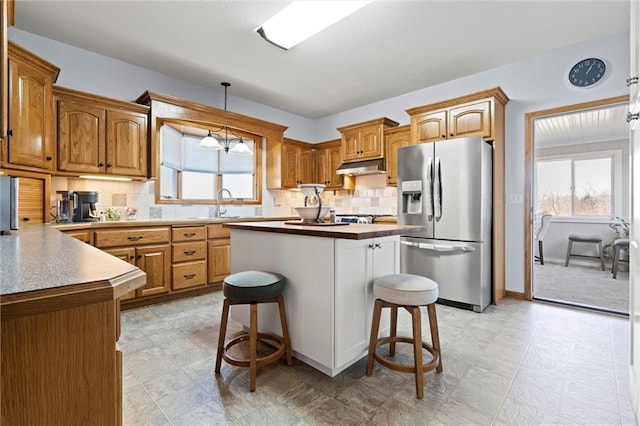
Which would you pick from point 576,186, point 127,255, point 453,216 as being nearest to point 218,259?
point 127,255

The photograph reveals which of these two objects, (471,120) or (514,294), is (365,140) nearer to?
(471,120)

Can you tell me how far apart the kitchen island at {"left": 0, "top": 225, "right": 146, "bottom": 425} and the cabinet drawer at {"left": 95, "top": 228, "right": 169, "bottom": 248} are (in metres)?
2.57

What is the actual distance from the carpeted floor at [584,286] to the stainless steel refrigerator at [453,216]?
1.15 metres

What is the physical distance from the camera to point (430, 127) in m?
3.68

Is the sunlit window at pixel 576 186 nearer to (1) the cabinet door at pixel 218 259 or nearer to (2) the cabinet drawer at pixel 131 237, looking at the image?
(1) the cabinet door at pixel 218 259

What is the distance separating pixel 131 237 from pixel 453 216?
3410mm

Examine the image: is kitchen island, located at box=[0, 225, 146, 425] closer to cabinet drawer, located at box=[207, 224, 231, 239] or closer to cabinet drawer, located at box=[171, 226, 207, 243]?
cabinet drawer, located at box=[171, 226, 207, 243]

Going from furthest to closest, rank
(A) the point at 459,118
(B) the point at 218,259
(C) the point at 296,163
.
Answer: (C) the point at 296,163 < (B) the point at 218,259 < (A) the point at 459,118

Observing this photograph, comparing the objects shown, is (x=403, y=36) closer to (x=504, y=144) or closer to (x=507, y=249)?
(x=504, y=144)

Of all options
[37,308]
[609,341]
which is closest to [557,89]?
[609,341]

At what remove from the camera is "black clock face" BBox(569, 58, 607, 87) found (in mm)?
3049

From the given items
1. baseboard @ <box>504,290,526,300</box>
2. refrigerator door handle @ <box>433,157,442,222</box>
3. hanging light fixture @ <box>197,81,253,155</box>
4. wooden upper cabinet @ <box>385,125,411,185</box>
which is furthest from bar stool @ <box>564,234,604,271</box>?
hanging light fixture @ <box>197,81,253,155</box>

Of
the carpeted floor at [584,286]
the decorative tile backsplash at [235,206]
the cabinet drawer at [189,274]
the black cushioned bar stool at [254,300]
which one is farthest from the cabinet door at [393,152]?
the black cushioned bar stool at [254,300]

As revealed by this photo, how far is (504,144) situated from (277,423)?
Answer: 3.72 m
